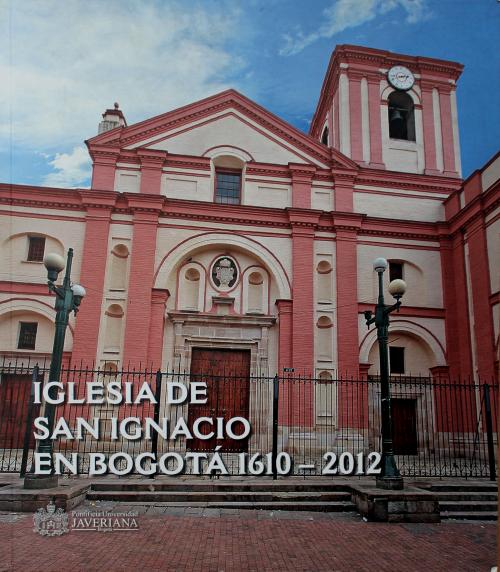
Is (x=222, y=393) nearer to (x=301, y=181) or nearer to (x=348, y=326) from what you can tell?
(x=348, y=326)

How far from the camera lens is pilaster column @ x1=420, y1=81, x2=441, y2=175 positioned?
67.8ft

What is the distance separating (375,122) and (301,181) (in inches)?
193

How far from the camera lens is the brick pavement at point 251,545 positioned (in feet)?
20.0

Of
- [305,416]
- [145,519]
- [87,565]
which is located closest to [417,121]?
[305,416]

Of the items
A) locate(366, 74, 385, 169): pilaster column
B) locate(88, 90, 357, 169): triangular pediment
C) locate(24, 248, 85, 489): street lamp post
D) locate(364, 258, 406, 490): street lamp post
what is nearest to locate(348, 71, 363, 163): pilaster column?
locate(366, 74, 385, 169): pilaster column

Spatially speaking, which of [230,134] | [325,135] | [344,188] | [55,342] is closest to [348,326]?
[344,188]

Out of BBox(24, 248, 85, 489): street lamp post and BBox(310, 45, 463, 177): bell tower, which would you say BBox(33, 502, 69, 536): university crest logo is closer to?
BBox(24, 248, 85, 489): street lamp post

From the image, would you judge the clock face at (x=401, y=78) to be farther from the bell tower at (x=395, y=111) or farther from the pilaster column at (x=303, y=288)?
the pilaster column at (x=303, y=288)

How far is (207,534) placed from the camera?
24.5ft

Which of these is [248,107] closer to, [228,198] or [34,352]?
[228,198]

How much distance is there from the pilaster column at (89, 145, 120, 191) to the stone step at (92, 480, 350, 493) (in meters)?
11.1

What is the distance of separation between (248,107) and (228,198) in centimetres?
374

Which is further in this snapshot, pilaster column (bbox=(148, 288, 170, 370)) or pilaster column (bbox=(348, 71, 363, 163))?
pilaster column (bbox=(348, 71, 363, 163))

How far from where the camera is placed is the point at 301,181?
1889 cm
